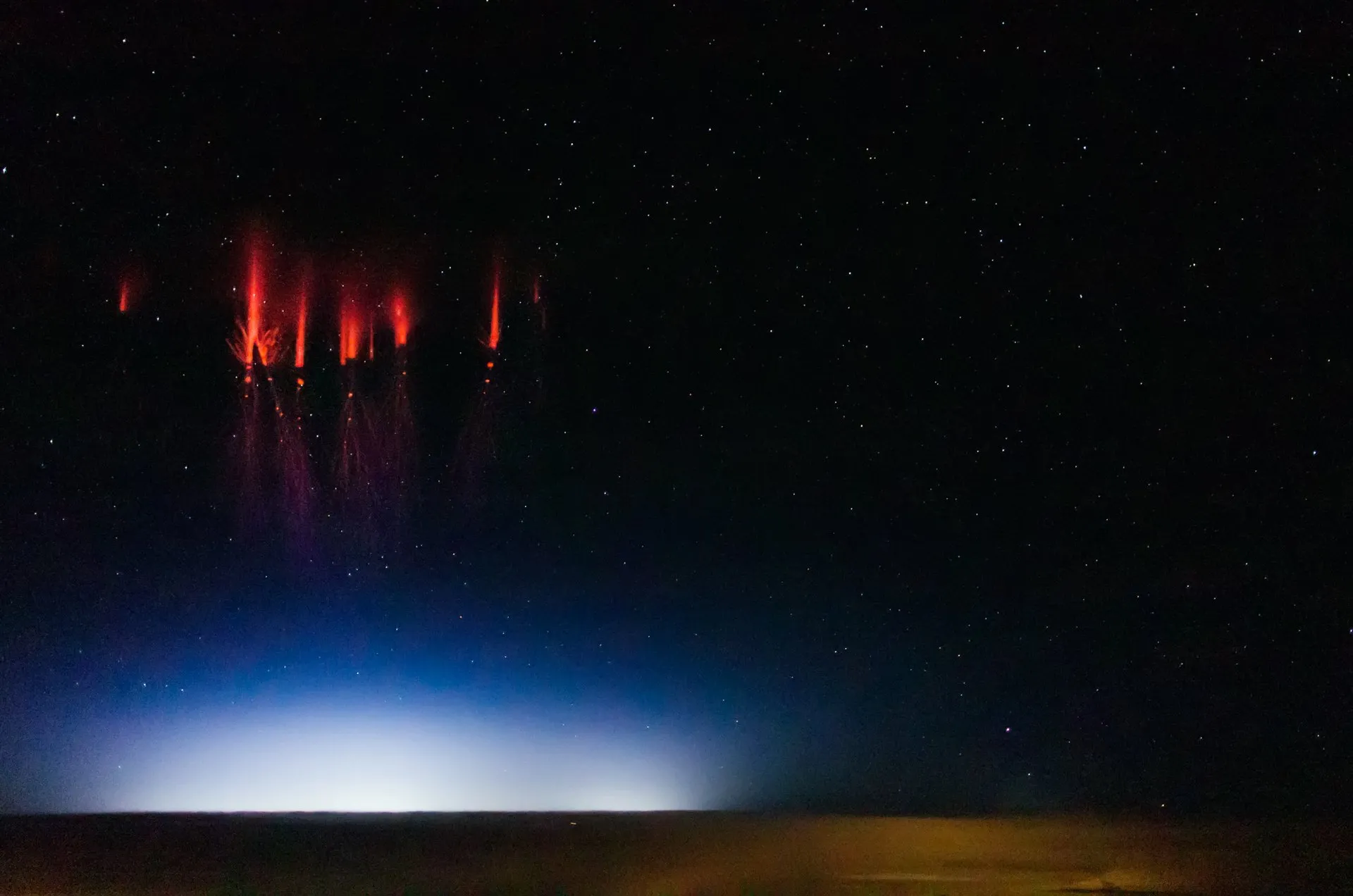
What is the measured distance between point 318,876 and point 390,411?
6.01ft

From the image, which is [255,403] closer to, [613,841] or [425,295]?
[425,295]

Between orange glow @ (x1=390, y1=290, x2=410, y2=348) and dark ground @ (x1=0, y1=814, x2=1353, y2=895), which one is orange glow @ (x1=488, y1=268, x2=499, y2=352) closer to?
orange glow @ (x1=390, y1=290, x2=410, y2=348)

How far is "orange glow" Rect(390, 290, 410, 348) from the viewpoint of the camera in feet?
13.2

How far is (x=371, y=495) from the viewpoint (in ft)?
13.3

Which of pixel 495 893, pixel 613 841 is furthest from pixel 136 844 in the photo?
pixel 613 841

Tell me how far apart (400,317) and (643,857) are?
2291 mm

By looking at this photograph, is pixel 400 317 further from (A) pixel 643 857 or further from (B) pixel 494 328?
(A) pixel 643 857

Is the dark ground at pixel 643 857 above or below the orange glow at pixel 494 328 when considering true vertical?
below

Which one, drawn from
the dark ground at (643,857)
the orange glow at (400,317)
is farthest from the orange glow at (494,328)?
the dark ground at (643,857)

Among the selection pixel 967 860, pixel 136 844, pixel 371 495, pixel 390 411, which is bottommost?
pixel 967 860

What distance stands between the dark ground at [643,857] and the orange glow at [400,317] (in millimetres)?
1824

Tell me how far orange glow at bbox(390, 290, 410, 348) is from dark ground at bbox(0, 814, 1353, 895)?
1.82 metres

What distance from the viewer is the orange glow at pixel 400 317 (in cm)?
401

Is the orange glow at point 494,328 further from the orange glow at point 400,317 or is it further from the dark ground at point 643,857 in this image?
the dark ground at point 643,857
